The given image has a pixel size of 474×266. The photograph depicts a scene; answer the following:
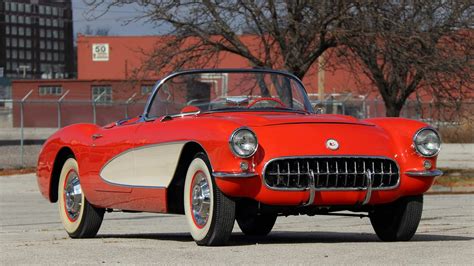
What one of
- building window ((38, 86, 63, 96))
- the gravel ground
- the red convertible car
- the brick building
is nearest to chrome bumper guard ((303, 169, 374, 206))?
the red convertible car

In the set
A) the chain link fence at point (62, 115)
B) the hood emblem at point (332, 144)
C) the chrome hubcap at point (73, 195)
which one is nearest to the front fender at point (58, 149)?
the chrome hubcap at point (73, 195)

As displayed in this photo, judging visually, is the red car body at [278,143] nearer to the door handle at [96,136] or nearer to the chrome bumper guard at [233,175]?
the chrome bumper guard at [233,175]

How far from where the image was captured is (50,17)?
107938 mm

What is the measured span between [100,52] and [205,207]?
2721 inches

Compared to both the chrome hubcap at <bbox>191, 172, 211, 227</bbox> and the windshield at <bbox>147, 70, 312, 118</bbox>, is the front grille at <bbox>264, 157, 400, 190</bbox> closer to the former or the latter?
the chrome hubcap at <bbox>191, 172, 211, 227</bbox>

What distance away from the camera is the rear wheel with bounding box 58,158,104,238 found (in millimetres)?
9625

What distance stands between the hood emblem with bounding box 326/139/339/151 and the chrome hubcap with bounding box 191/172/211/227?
3.10 feet

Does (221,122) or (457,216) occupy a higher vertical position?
(221,122)

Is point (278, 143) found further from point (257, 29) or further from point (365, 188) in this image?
point (257, 29)

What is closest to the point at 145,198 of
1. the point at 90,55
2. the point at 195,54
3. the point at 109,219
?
the point at 109,219

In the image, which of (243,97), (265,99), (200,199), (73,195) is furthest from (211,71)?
(73,195)

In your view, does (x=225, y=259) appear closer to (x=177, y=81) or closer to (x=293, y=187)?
(x=293, y=187)

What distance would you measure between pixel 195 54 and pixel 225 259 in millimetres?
16749

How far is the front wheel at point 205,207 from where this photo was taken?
7.61 metres
